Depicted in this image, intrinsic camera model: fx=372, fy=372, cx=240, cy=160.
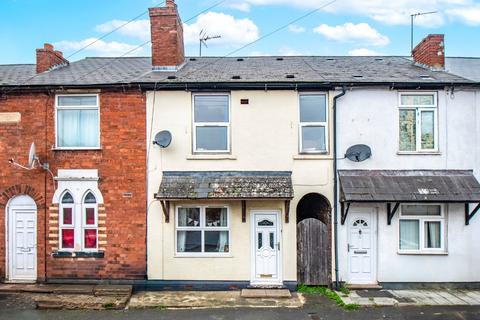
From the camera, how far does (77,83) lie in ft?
33.4

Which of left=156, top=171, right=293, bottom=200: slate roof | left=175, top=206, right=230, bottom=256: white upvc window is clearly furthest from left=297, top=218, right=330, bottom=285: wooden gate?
left=175, top=206, right=230, bottom=256: white upvc window

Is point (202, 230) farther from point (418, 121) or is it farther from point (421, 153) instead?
point (418, 121)

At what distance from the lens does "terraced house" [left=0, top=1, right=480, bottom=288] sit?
10000mm

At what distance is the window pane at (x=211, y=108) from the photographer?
10.3 metres

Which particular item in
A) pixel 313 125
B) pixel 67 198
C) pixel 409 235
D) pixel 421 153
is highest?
pixel 313 125

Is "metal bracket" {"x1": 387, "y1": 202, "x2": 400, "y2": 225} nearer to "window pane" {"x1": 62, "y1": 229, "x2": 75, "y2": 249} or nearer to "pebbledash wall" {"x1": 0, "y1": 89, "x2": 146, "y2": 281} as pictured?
"pebbledash wall" {"x1": 0, "y1": 89, "x2": 146, "y2": 281}

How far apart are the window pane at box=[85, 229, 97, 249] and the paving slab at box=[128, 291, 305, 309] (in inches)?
72.0

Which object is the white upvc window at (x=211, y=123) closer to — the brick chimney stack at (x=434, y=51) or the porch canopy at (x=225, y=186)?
the porch canopy at (x=225, y=186)

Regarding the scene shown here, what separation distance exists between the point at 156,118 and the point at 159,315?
5.00 meters

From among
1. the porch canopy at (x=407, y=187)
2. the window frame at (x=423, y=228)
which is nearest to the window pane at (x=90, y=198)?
A: the porch canopy at (x=407, y=187)

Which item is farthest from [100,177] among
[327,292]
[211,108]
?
[327,292]

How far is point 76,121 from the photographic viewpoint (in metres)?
10.4

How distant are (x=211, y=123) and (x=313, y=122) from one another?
2.82 metres

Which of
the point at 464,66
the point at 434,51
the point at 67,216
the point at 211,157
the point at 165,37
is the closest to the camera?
the point at 211,157
